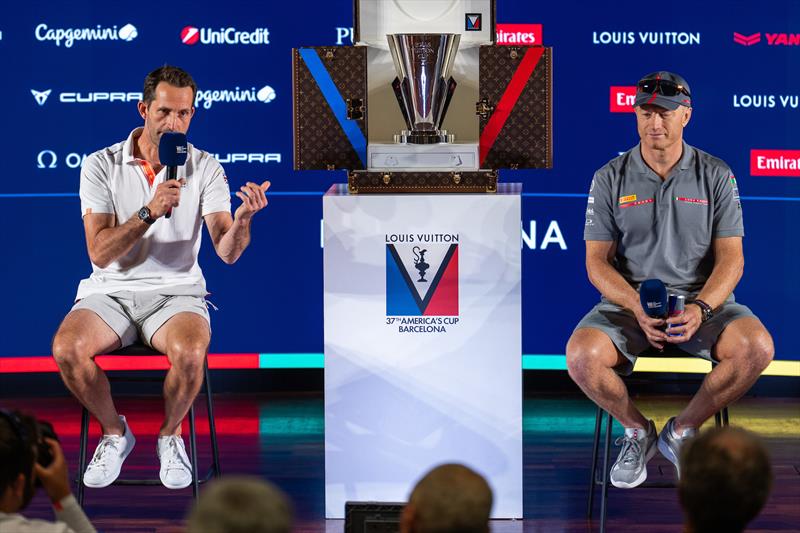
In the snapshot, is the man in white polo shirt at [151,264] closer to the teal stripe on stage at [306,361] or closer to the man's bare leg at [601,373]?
the man's bare leg at [601,373]

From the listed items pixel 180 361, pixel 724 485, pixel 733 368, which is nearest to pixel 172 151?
pixel 180 361

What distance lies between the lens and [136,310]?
406 cm

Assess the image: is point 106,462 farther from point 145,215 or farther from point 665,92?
point 665,92

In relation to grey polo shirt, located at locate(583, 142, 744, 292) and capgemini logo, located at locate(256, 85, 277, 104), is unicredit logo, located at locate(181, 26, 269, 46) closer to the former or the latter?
capgemini logo, located at locate(256, 85, 277, 104)

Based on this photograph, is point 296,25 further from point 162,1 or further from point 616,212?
point 616,212

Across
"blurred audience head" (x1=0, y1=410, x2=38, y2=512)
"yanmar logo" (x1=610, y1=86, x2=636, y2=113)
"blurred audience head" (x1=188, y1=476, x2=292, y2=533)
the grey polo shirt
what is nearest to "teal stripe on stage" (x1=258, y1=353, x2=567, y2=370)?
"yanmar logo" (x1=610, y1=86, x2=636, y2=113)

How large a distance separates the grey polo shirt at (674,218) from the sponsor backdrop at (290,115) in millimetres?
1605

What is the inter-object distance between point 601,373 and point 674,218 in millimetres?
587

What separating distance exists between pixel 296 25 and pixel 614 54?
4.70ft

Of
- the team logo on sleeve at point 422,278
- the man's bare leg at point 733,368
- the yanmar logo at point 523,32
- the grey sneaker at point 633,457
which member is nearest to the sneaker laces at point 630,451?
the grey sneaker at point 633,457

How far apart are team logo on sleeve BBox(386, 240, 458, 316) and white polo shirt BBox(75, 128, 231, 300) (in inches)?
25.9

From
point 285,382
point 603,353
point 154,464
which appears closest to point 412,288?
point 603,353

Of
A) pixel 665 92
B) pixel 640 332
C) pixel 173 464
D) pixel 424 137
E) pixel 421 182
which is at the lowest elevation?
pixel 173 464

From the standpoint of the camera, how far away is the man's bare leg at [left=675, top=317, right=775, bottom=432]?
379 centimetres
